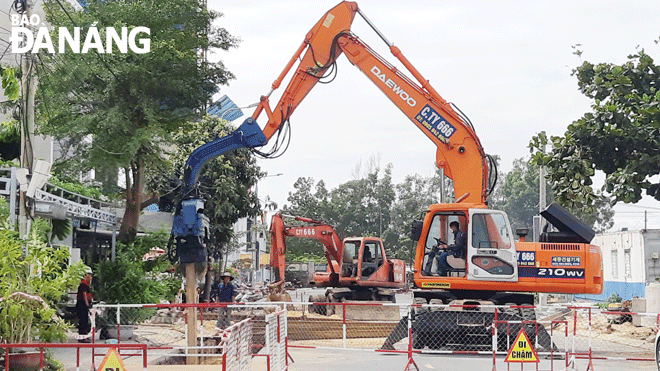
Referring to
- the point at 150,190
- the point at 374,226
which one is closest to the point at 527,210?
the point at 374,226

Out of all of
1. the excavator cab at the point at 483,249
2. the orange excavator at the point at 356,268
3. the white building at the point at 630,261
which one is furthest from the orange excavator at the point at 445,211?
the white building at the point at 630,261

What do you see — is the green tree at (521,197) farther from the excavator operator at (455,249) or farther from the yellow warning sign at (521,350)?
the yellow warning sign at (521,350)

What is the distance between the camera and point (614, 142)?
800 inches

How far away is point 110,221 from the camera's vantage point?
23.3 metres

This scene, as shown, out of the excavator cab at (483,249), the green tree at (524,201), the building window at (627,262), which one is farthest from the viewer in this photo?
the green tree at (524,201)

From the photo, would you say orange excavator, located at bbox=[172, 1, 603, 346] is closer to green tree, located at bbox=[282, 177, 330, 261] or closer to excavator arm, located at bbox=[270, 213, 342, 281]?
excavator arm, located at bbox=[270, 213, 342, 281]

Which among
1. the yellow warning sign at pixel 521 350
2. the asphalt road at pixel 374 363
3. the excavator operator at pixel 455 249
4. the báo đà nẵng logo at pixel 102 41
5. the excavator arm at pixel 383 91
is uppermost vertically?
the báo đà nẵng logo at pixel 102 41

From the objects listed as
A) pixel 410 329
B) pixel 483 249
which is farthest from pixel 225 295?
pixel 410 329

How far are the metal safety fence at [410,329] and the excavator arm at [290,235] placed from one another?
6.24 ft

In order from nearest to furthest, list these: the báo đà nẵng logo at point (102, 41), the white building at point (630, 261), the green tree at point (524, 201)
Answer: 1. the báo đà nẵng logo at point (102, 41)
2. the white building at point (630, 261)
3. the green tree at point (524, 201)

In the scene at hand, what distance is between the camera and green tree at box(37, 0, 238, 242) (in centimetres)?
2094

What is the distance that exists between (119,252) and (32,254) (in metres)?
8.33

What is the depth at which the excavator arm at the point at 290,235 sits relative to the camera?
95.2 ft

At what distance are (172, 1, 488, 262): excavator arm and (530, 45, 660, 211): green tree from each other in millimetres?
2643
